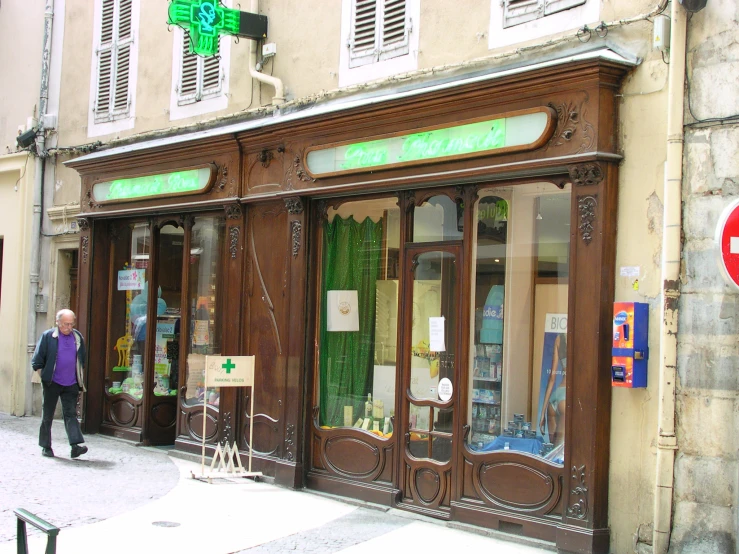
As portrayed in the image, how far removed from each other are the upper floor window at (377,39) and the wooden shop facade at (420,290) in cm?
35

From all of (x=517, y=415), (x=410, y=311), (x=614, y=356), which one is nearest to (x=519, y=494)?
(x=517, y=415)

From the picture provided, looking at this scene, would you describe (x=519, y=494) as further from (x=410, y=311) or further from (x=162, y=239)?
(x=162, y=239)

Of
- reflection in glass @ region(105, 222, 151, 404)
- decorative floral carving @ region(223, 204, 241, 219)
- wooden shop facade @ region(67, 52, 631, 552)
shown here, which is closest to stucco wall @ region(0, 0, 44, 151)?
reflection in glass @ region(105, 222, 151, 404)

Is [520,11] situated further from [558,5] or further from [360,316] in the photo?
[360,316]

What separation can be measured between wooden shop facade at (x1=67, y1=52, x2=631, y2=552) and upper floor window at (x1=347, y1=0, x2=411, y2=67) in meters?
0.50

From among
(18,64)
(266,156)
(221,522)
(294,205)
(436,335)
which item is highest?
(18,64)

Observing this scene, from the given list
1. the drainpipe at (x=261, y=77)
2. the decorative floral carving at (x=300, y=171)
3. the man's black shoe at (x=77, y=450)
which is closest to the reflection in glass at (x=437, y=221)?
the decorative floral carving at (x=300, y=171)

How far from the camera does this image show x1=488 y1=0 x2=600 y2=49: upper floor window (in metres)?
7.52

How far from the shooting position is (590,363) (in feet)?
23.1

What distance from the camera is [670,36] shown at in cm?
685

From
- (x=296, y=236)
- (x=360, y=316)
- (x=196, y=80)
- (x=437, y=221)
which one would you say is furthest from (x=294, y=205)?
(x=196, y=80)

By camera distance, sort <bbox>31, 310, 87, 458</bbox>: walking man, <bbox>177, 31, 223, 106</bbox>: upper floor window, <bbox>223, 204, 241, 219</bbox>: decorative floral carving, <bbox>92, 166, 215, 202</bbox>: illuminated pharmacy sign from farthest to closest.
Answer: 1. <bbox>177, 31, 223, 106</bbox>: upper floor window
2. <bbox>92, 166, 215, 202</bbox>: illuminated pharmacy sign
3. <bbox>31, 310, 87, 458</bbox>: walking man
4. <bbox>223, 204, 241, 219</bbox>: decorative floral carving

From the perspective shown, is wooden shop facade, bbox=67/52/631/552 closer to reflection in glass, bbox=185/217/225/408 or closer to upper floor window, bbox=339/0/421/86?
reflection in glass, bbox=185/217/225/408

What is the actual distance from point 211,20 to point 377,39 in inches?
87.0
